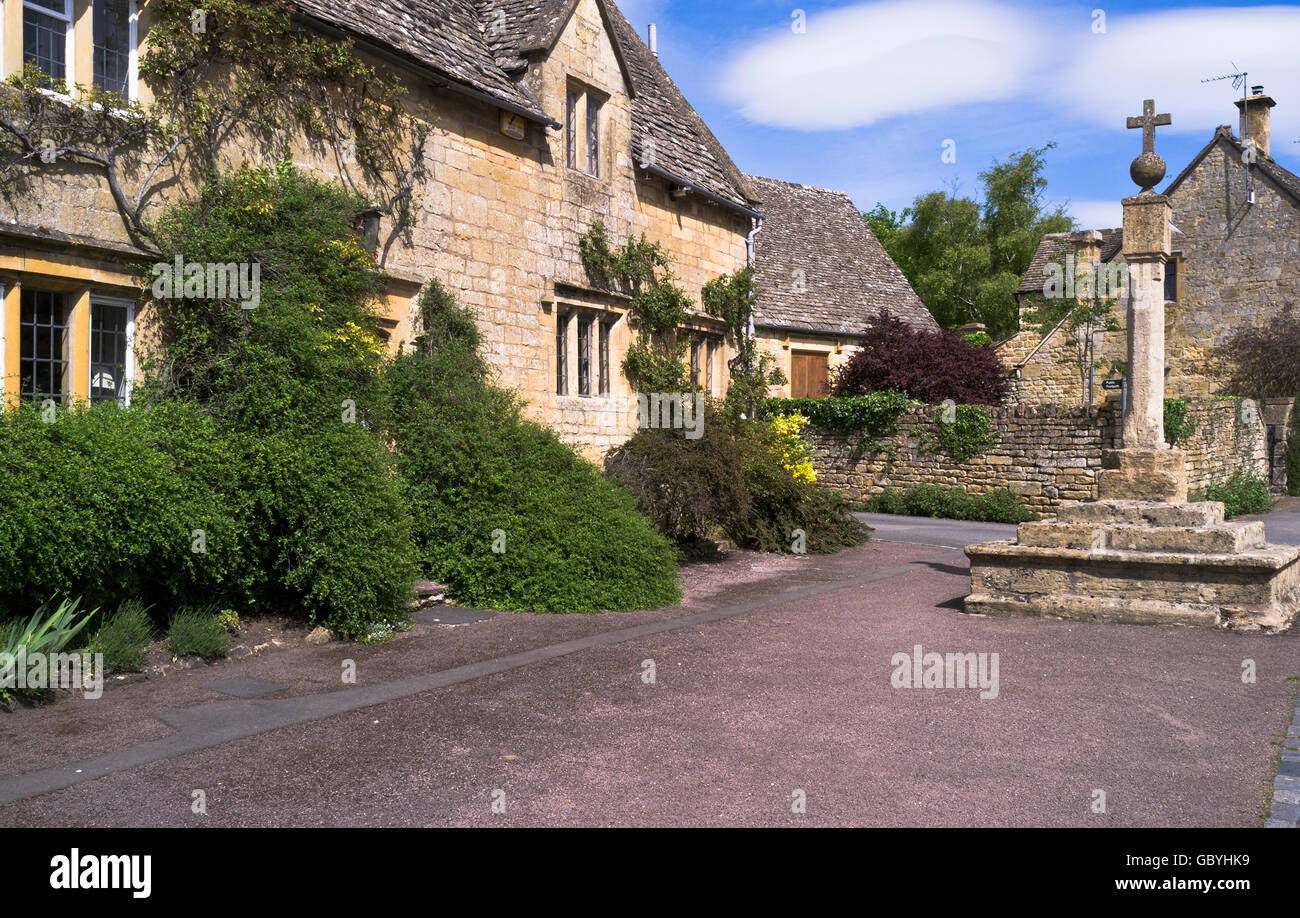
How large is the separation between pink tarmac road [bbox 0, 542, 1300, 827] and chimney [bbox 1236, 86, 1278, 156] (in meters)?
24.9

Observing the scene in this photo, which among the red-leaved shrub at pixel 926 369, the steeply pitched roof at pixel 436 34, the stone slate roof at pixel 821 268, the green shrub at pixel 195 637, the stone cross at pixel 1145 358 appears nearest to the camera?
the green shrub at pixel 195 637

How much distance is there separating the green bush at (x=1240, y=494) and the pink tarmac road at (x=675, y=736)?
39.3 ft

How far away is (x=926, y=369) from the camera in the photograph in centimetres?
2150

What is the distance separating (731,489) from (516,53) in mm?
6221

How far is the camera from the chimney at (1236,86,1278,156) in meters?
27.7

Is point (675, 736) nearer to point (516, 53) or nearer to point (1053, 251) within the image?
point (516, 53)

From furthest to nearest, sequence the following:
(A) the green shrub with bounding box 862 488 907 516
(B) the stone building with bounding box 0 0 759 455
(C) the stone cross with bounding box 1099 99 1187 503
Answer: (A) the green shrub with bounding box 862 488 907 516 → (C) the stone cross with bounding box 1099 99 1187 503 → (B) the stone building with bounding box 0 0 759 455

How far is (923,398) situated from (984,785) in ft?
57.1

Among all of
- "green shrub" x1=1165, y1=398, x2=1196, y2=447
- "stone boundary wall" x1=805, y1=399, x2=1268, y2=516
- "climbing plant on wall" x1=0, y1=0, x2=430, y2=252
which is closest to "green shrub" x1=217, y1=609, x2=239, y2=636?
"climbing plant on wall" x1=0, y1=0, x2=430, y2=252

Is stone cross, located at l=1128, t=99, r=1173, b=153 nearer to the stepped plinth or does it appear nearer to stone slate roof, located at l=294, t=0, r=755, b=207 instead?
the stepped plinth

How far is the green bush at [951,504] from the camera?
60.7ft

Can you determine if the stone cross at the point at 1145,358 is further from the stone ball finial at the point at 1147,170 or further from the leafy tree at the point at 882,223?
the leafy tree at the point at 882,223

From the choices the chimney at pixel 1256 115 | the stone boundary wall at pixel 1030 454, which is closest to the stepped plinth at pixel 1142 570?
the stone boundary wall at pixel 1030 454

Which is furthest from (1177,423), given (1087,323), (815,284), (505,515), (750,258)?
(505,515)
